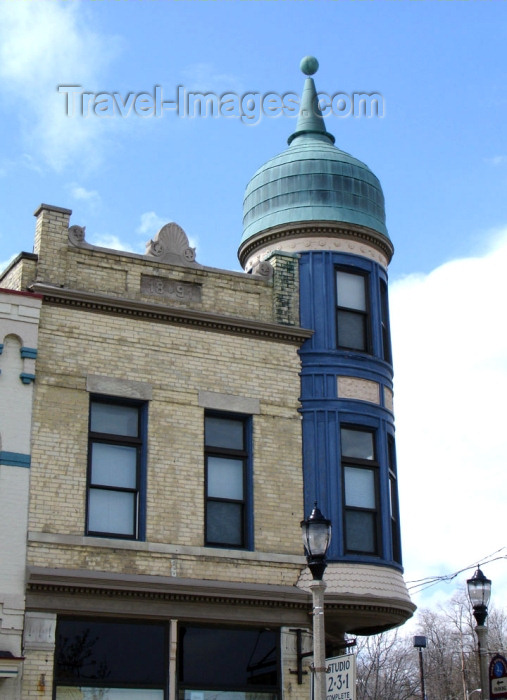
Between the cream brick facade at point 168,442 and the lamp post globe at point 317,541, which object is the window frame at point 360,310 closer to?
the cream brick facade at point 168,442

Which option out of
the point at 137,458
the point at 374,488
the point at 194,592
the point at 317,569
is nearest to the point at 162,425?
the point at 137,458

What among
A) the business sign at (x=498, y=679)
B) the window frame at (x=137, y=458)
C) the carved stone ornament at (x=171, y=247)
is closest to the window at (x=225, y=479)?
the window frame at (x=137, y=458)

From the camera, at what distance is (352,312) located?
21156mm

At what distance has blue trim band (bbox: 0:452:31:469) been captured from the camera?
17.0 m

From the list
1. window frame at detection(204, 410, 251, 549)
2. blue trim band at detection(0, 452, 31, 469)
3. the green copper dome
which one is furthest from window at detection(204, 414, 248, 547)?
the green copper dome

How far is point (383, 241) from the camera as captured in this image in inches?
862

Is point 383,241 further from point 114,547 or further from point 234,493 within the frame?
point 114,547

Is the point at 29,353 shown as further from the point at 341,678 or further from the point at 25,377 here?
the point at 341,678

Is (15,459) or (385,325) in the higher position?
(385,325)

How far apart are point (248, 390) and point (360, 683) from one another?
4290 cm

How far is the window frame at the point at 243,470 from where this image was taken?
61.5 ft

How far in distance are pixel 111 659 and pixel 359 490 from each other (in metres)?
5.52

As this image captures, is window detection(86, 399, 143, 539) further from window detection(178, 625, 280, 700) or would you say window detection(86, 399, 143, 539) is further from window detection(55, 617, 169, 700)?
window detection(178, 625, 280, 700)

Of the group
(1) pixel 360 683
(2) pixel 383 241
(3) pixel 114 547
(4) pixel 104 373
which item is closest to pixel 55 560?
(3) pixel 114 547
